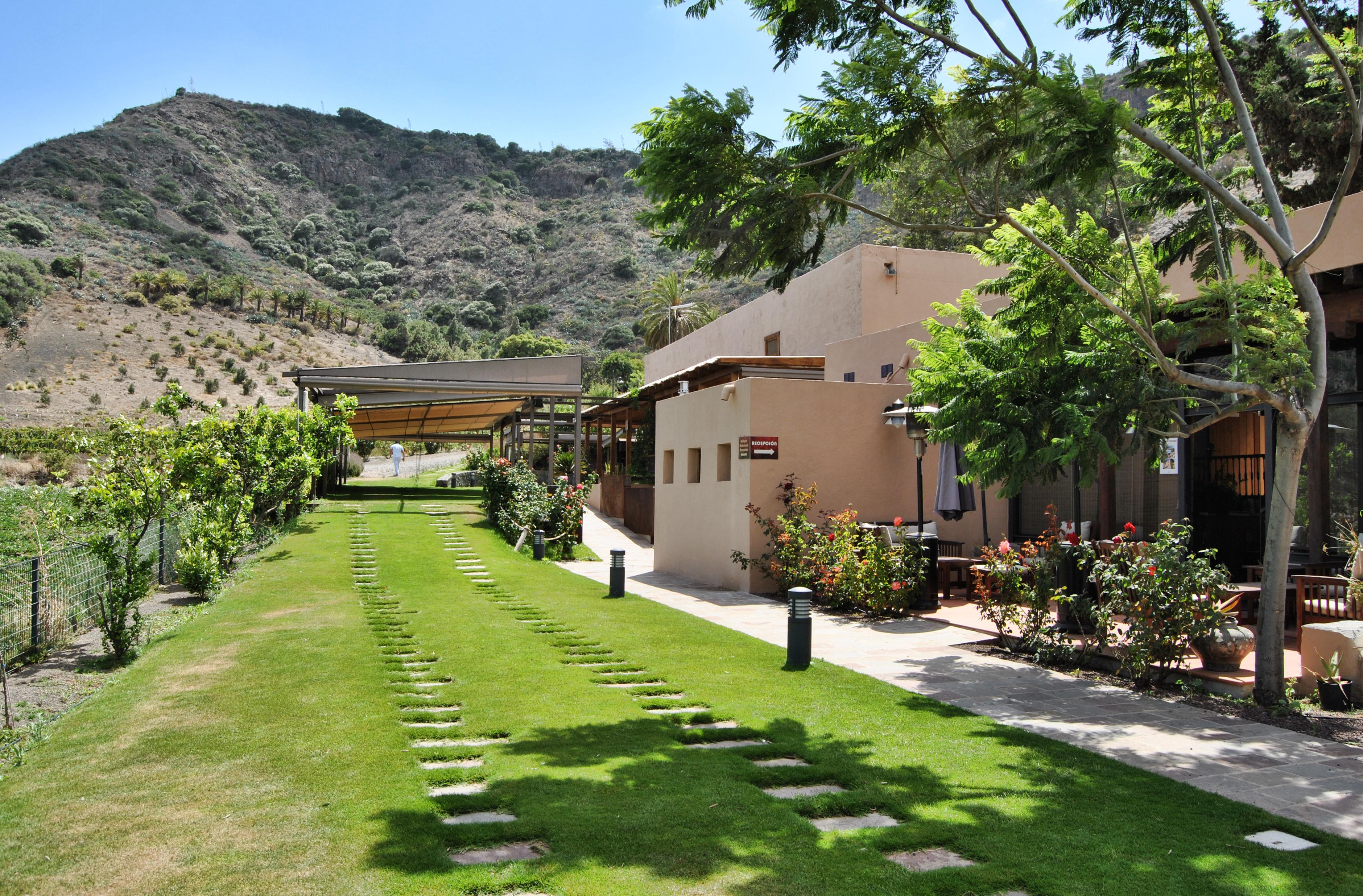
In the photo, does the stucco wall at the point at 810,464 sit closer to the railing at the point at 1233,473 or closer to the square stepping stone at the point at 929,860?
the railing at the point at 1233,473

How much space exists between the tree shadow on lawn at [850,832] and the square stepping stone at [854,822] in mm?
43

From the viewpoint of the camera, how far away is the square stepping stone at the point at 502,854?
12.2 ft

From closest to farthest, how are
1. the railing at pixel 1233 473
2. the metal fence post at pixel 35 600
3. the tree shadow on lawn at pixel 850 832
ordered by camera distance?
the tree shadow on lawn at pixel 850 832, the metal fence post at pixel 35 600, the railing at pixel 1233 473

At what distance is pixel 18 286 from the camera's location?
56000 millimetres

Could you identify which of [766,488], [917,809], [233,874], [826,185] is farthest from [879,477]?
[233,874]

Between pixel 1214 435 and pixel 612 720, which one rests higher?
pixel 1214 435

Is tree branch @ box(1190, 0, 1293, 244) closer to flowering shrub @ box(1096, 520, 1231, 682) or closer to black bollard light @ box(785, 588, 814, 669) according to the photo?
flowering shrub @ box(1096, 520, 1231, 682)

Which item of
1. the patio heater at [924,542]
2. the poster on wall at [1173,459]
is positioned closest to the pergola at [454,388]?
the patio heater at [924,542]

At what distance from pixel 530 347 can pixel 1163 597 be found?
67869 millimetres

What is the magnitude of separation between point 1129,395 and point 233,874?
6.95 m

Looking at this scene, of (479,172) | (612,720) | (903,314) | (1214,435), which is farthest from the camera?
(479,172)

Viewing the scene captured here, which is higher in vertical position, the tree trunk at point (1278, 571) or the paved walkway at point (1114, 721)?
the tree trunk at point (1278, 571)

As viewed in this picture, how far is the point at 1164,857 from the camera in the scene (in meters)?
3.88

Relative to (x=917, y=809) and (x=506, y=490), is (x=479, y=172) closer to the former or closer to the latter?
(x=506, y=490)
